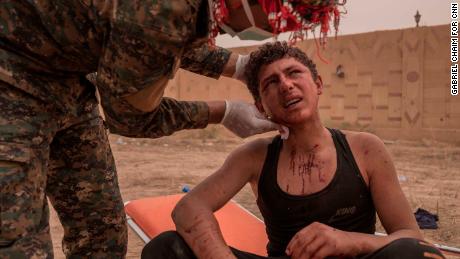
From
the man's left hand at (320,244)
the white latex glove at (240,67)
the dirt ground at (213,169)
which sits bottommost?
the dirt ground at (213,169)

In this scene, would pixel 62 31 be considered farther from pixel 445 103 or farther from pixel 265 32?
pixel 445 103

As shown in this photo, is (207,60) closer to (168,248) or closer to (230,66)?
(230,66)

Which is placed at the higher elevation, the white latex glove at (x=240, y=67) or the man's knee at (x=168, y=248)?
the white latex glove at (x=240, y=67)

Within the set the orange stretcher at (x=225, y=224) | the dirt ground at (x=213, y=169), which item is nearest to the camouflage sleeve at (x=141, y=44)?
the orange stretcher at (x=225, y=224)

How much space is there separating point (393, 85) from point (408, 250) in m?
8.58

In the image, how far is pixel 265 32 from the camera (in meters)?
1.45

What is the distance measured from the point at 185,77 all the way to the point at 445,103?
7.24m

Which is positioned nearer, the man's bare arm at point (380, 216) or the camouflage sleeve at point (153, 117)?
the camouflage sleeve at point (153, 117)

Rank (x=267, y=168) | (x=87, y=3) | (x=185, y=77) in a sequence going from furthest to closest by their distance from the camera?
(x=185, y=77) < (x=267, y=168) < (x=87, y=3)

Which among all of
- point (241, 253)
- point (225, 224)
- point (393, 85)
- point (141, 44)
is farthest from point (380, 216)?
point (393, 85)

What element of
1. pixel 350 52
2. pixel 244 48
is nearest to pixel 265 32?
pixel 350 52

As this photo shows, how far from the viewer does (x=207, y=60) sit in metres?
2.10

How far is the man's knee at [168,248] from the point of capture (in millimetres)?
1662

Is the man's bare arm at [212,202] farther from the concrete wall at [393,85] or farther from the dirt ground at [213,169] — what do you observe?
the concrete wall at [393,85]
